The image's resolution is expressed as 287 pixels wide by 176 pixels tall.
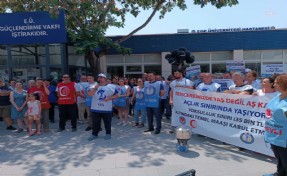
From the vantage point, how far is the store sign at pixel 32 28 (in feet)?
35.6

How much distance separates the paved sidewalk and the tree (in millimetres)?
5204

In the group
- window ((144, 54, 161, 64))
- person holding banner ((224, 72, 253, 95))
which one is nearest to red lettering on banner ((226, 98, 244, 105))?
person holding banner ((224, 72, 253, 95))

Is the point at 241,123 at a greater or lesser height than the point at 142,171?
greater

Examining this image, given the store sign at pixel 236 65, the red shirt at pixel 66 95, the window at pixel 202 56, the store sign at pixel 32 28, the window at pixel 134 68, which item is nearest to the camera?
the red shirt at pixel 66 95

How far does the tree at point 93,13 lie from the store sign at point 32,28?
1.30 ft

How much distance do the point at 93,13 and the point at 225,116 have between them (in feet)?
28.2

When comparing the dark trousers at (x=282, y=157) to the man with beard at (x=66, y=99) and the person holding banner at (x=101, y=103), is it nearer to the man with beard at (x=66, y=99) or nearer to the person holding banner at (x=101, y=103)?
the person holding banner at (x=101, y=103)

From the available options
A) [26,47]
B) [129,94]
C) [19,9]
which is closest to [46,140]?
[129,94]

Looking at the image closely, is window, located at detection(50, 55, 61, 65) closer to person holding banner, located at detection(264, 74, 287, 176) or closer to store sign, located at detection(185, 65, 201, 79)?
store sign, located at detection(185, 65, 201, 79)

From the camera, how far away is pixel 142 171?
15.7 feet

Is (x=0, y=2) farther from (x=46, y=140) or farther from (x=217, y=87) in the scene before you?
(x=217, y=87)

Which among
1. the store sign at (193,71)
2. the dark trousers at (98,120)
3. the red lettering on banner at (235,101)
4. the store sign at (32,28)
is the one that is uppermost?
the store sign at (32,28)

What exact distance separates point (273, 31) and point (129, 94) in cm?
1219

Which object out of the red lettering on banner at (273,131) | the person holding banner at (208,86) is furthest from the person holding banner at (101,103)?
the red lettering on banner at (273,131)
